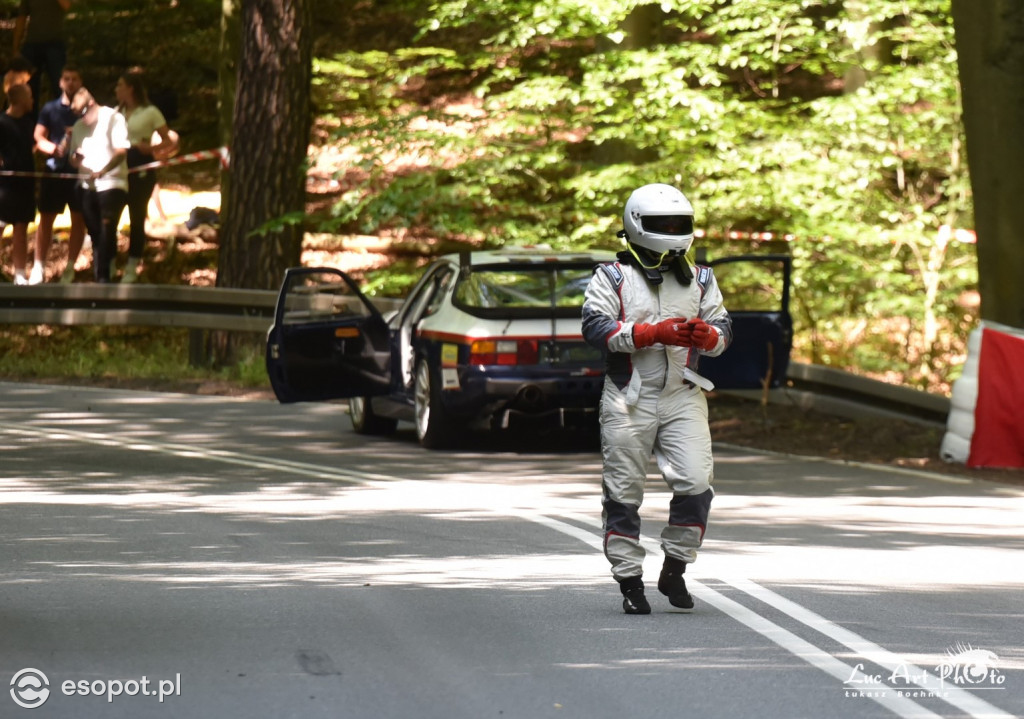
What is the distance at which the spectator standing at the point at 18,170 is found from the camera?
862 inches

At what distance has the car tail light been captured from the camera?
1420 cm

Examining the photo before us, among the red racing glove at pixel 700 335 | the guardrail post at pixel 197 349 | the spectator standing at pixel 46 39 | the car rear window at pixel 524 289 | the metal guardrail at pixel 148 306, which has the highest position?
the spectator standing at pixel 46 39

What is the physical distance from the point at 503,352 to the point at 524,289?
2.17 ft

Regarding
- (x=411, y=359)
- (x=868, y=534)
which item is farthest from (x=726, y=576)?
(x=411, y=359)

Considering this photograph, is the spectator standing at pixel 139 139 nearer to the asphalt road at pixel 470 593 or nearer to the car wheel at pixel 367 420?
the car wheel at pixel 367 420

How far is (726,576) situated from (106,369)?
1268 centimetres

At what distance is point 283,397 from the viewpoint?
15.1m

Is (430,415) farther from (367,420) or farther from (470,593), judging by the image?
(470,593)

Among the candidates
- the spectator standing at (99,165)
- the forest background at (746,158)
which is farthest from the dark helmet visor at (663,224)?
the spectator standing at (99,165)

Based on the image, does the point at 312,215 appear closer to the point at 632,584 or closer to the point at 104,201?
the point at 104,201

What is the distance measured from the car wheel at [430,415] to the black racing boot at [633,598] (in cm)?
643

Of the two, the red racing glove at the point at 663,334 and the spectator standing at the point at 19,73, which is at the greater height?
the spectator standing at the point at 19,73

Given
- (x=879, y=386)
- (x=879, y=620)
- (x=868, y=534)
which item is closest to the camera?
(x=879, y=620)

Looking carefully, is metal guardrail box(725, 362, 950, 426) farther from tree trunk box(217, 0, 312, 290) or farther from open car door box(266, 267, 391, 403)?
tree trunk box(217, 0, 312, 290)
